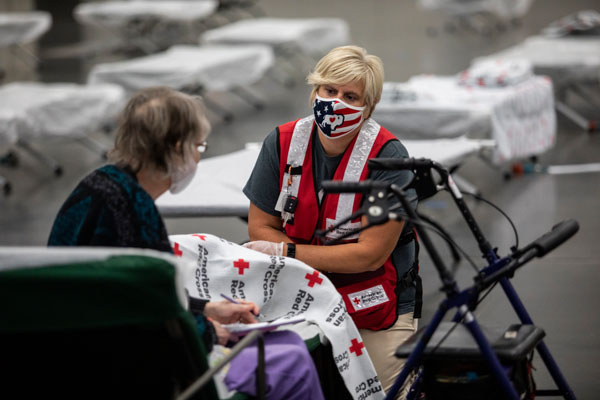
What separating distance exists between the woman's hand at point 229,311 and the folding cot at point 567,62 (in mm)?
5526

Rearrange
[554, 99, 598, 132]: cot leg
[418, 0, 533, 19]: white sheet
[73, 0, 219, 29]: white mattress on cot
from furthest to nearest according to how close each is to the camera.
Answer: [418, 0, 533, 19]: white sheet < [73, 0, 219, 29]: white mattress on cot < [554, 99, 598, 132]: cot leg

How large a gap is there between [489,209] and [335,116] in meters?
3.01

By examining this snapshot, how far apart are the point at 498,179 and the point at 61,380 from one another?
4.77 m

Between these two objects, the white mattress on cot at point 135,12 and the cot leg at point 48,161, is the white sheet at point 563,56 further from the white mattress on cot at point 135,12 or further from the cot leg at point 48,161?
the white mattress on cot at point 135,12

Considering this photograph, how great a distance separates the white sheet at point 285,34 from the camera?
954cm

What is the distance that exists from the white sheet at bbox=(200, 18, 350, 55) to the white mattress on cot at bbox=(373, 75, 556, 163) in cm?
325

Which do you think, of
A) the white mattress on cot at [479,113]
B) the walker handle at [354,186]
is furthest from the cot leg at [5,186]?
the walker handle at [354,186]

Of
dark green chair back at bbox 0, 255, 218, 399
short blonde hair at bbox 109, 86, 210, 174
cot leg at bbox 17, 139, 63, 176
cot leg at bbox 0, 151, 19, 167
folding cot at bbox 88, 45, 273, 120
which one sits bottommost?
cot leg at bbox 0, 151, 19, 167

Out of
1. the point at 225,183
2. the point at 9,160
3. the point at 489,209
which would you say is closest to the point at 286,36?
the point at 9,160

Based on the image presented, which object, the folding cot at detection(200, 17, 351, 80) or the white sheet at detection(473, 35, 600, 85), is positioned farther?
the folding cot at detection(200, 17, 351, 80)

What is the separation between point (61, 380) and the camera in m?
1.85

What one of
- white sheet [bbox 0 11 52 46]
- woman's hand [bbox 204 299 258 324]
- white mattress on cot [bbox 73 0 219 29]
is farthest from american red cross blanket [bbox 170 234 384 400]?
white mattress on cot [bbox 73 0 219 29]

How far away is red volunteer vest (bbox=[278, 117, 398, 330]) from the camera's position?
2734 mm

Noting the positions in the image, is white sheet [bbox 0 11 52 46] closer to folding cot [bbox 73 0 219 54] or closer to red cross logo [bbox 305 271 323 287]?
folding cot [bbox 73 0 219 54]
